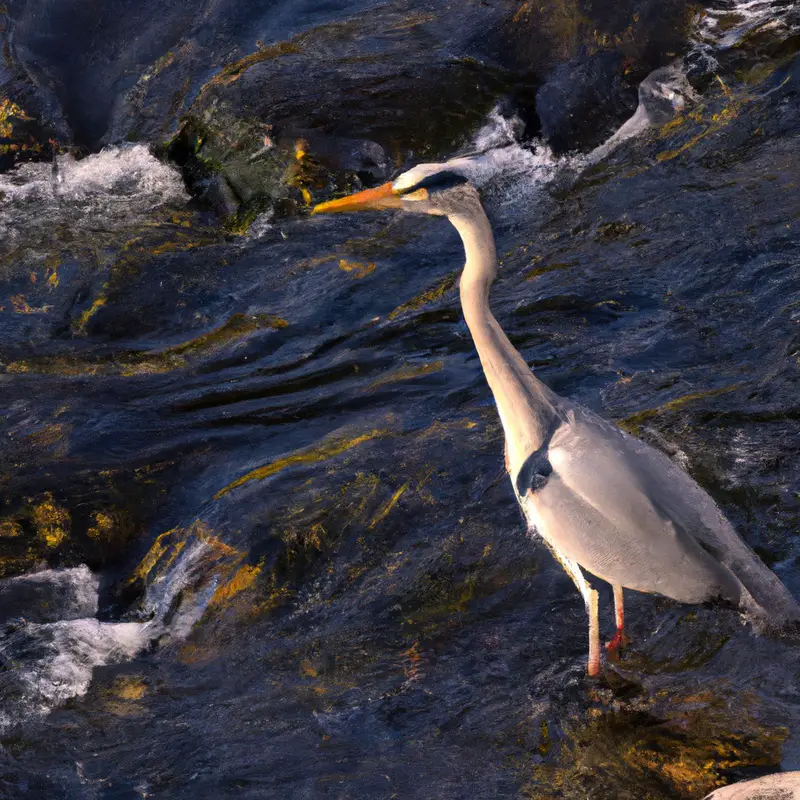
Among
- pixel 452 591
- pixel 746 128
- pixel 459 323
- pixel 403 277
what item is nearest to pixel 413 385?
pixel 459 323

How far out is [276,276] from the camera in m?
7.49

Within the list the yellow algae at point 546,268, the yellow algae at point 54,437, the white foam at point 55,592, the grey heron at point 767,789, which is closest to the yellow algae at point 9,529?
the white foam at point 55,592

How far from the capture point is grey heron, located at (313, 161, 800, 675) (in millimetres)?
4758

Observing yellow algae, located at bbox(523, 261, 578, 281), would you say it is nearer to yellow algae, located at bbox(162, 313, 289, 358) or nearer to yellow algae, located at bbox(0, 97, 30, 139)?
yellow algae, located at bbox(162, 313, 289, 358)

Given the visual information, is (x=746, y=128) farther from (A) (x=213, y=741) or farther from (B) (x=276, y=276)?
(A) (x=213, y=741)

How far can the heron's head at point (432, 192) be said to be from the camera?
494cm

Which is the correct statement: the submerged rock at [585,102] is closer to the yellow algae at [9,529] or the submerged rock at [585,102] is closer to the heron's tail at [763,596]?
the heron's tail at [763,596]

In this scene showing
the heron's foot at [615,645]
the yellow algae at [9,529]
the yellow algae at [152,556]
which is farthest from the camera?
the yellow algae at [9,529]

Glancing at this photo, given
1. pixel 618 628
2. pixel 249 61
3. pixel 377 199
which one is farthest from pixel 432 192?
pixel 249 61

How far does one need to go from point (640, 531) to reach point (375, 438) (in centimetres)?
184

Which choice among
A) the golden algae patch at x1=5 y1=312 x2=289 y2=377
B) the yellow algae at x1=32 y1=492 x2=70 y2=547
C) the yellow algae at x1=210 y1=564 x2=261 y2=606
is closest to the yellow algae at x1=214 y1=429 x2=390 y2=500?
the yellow algae at x1=210 y1=564 x2=261 y2=606

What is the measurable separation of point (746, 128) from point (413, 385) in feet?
11.7

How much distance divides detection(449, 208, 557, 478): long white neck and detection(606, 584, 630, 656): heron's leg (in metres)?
0.71

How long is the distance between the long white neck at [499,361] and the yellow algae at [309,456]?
50.0 inches
